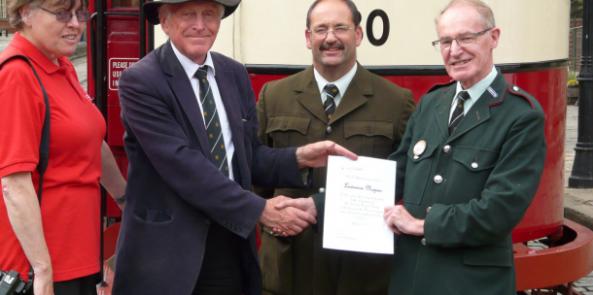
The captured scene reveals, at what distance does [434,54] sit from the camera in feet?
11.3

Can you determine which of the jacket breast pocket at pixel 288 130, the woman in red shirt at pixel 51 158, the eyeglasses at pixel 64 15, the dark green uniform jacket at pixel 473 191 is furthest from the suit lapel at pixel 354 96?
the eyeglasses at pixel 64 15

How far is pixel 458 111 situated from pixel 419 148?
6.6 inches

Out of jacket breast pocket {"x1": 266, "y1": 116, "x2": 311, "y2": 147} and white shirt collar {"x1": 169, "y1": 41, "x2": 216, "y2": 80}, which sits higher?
white shirt collar {"x1": 169, "y1": 41, "x2": 216, "y2": 80}

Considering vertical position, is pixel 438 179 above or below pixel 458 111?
below

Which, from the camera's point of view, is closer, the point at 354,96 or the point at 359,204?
the point at 359,204

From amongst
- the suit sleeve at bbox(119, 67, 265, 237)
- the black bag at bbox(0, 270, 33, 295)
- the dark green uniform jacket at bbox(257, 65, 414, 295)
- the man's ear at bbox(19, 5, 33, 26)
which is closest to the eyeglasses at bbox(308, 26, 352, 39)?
the dark green uniform jacket at bbox(257, 65, 414, 295)

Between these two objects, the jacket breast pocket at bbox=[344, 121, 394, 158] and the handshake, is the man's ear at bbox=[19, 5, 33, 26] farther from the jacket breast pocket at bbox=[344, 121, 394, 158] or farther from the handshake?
the jacket breast pocket at bbox=[344, 121, 394, 158]

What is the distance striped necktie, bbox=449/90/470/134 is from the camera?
249 centimetres

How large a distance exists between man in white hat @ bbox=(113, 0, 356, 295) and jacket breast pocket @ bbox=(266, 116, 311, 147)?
31 cm

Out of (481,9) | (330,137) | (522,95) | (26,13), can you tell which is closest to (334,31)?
(330,137)

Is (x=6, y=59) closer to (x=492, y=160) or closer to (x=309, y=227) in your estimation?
(x=309, y=227)

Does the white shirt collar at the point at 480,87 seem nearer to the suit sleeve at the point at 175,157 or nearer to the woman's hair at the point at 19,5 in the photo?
the suit sleeve at the point at 175,157

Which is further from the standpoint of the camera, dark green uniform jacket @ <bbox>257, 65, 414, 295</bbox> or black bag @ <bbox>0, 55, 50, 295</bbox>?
dark green uniform jacket @ <bbox>257, 65, 414, 295</bbox>

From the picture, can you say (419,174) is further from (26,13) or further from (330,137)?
(26,13)
